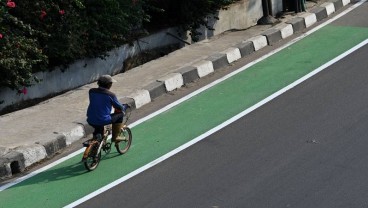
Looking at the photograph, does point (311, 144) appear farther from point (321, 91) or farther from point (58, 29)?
point (58, 29)

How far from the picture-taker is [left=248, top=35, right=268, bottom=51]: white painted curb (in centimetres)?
1377

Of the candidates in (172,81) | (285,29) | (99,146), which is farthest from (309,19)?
(99,146)

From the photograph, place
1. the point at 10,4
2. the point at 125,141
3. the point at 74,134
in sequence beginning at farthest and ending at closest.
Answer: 1. the point at 10,4
2. the point at 74,134
3. the point at 125,141

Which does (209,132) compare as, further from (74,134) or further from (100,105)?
(74,134)

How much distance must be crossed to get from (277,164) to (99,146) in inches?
82.4

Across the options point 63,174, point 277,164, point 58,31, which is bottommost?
point 277,164

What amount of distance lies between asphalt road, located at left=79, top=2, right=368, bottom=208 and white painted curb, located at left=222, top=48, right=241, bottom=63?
2.30m

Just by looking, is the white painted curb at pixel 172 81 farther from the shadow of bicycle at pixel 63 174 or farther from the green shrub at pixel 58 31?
the shadow of bicycle at pixel 63 174

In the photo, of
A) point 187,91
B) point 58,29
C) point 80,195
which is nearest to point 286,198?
point 80,195

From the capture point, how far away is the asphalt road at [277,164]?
769cm

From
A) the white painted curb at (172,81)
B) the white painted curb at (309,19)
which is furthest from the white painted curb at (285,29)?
the white painted curb at (172,81)

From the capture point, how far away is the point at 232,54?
13203mm

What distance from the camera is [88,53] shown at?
495 inches

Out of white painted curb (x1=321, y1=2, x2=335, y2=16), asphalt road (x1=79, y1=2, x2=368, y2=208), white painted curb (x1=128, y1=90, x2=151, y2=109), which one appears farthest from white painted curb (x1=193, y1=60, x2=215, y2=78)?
white painted curb (x1=321, y1=2, x2=335, y2=16)
